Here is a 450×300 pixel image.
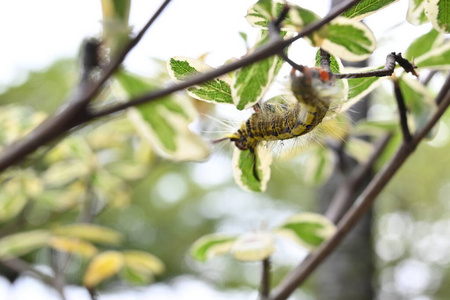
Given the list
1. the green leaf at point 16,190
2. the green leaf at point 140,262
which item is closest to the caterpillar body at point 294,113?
the green leaf at point 140,262

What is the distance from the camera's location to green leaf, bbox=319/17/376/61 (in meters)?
0.27

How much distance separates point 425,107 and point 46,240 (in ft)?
1.78

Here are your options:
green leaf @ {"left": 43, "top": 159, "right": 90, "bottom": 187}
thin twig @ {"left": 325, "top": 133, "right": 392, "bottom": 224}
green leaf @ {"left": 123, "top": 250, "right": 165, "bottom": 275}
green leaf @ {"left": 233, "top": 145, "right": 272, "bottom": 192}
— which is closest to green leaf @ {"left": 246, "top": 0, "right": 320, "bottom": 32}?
green leaf @ {"left": 233, "top": 145, "right": 272, "bottom": 192}

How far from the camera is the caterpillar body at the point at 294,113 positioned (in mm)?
264

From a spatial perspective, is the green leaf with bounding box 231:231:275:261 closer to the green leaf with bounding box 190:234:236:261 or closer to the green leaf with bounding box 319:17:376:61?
the green leaf with bounding box 190:234:236:261

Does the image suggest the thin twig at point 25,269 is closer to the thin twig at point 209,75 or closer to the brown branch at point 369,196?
the brown branch at point 369,196

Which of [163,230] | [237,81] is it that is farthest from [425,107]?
[163,230]

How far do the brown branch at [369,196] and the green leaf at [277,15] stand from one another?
8.2 inches

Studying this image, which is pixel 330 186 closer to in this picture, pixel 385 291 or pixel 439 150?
pixel 439 150

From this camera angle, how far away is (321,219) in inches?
21.6

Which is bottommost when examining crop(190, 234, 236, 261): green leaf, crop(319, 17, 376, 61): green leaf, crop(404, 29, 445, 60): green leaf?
crop(190, 234, 236, 261): green leaf

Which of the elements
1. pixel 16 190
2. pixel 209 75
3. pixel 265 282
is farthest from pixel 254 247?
pixel 16 190

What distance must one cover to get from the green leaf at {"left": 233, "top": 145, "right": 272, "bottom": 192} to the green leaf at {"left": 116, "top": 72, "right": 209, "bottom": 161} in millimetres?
74

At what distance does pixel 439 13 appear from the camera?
0.33 meters
